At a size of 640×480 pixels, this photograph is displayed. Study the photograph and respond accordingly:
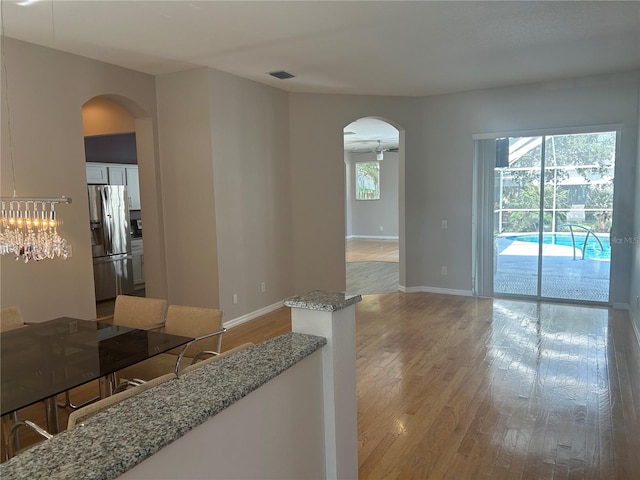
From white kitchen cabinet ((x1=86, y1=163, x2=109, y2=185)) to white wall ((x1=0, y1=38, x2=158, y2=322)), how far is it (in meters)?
2.29

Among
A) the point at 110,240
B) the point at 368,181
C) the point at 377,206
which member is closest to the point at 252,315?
the point at 110,240

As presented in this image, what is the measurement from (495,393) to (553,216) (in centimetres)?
358

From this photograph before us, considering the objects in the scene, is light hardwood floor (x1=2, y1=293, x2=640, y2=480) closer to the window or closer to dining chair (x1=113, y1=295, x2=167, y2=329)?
dining chair (x1=113, y1=295, x2=167, y2=329)

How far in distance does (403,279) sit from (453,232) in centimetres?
104

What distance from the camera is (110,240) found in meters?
6.57

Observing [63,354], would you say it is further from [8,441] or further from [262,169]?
[262,169]

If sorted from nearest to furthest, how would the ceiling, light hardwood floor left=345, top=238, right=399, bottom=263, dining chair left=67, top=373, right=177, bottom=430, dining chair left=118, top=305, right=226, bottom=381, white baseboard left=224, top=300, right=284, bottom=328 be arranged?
dining chair left=67, top=373, right=177, bottom=430 < dining chair left=118, top=305, right=226, bottom=381 < the ceiling < white baseboard left=224, top=300, right=284, bottom=328 < light hardwood floor left=345, top=238, right=399, bottom=263

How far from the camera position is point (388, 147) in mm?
13203

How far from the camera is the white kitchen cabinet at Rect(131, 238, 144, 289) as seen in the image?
700cm

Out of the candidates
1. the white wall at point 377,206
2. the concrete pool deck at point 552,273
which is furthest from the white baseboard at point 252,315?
the white wall at point 377,206

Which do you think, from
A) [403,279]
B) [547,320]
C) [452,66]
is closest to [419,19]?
[452,66]

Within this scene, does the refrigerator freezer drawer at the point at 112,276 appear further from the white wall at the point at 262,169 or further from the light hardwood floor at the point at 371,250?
the light hardwood floor at the point at 371,250

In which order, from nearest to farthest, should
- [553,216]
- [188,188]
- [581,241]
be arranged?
[188,188]
[581,241]
[553,216]

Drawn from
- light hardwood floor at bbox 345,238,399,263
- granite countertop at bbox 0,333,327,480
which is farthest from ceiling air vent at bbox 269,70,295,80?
light hardwood floor at bbox 345,238,399,263
